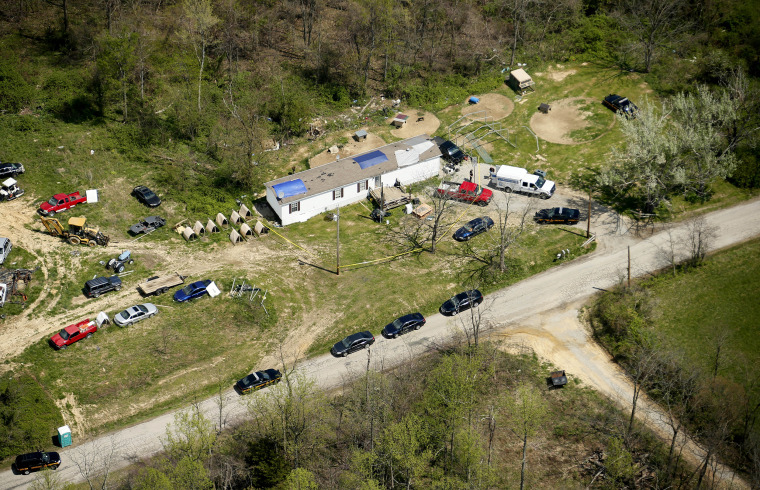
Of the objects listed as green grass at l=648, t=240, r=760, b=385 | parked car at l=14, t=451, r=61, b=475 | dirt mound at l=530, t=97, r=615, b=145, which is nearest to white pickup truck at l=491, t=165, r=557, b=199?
dirt mound at l=530, t=97, r=615, b=145

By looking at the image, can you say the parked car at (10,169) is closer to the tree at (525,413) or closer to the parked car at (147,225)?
the parked car at (147,225)

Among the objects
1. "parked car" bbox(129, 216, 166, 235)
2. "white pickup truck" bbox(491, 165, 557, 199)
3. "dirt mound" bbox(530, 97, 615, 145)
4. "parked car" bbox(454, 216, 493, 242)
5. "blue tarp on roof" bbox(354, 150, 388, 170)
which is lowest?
"parked car" bbox(454, 216, 493, 242)

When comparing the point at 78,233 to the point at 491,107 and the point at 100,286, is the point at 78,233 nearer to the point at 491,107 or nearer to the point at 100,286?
the point at 100,286

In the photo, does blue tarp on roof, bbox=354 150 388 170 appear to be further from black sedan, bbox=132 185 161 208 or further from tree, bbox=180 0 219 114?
black sedan, bbox=132 185 161 208

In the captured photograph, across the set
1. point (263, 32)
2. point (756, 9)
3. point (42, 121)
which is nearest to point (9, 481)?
point (42, 121)

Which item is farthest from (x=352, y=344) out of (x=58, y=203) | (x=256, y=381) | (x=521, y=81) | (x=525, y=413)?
(x=521, y=81)

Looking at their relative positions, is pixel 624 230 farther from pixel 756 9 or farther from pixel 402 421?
pixel 756 9

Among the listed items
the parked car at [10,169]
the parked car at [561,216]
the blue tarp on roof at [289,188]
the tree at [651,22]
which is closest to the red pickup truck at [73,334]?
the blue tarp on roof at [289,188]
